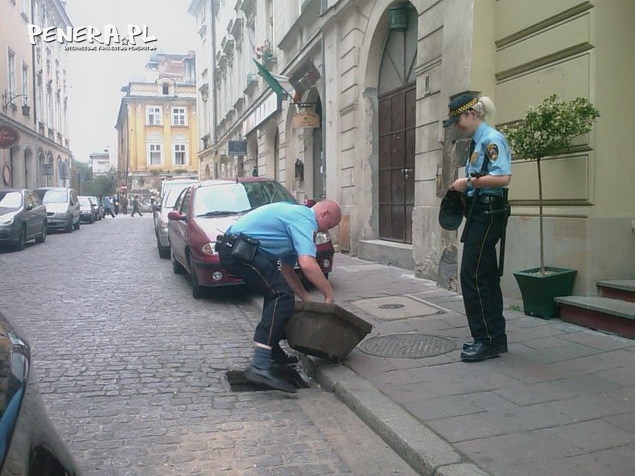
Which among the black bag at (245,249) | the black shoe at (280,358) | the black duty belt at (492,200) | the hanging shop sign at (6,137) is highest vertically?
the hanging shop sign at (6,137)

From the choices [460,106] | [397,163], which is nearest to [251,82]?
[397,163]

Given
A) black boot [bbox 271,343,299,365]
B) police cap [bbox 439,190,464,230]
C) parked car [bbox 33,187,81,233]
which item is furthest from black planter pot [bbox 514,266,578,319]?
parked car [bbox 33,187,81,233]

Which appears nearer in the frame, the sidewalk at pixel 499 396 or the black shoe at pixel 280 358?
the sidewalk at pixel 499 396

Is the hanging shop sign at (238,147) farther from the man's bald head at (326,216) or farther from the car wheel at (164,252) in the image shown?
the man's bald head at (326,216)

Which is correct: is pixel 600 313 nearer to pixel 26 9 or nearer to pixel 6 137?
pixel 6 137

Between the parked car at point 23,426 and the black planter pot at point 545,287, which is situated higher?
the parked car at point 23,426

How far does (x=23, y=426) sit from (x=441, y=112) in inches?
272

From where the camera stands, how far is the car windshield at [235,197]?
29.2 ft

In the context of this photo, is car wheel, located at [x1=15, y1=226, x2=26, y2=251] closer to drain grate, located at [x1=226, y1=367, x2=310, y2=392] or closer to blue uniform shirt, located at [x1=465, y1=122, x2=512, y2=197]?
drain grate, located at [x1=226, y1=367, x2=310, y2=392]

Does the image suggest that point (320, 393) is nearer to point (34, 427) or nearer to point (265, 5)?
point (34, 427)

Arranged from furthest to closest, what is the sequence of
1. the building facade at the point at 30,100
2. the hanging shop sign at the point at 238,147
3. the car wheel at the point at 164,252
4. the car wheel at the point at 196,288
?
the building facade at the point at 30,100, the hanging shop sign at the point at 238,147, the car wheel at the point at 164,252, the car wheel at the point at 196,288

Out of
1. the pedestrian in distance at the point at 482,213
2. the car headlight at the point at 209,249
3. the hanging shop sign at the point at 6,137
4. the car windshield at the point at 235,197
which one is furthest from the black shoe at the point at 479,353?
the hanging shop sign at the point at 6,137

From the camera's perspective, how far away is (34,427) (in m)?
1.64

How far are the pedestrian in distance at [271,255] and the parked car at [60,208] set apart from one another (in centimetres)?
1871
